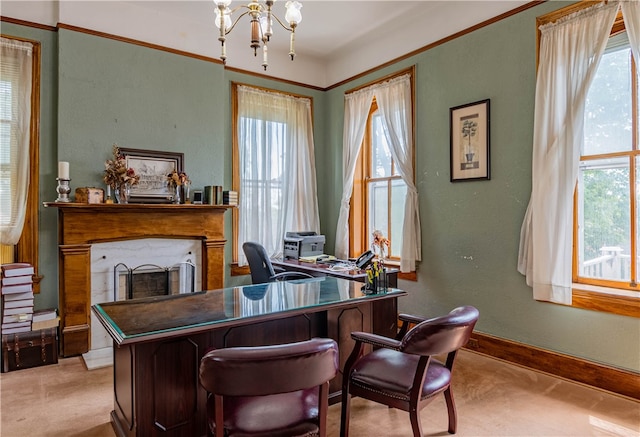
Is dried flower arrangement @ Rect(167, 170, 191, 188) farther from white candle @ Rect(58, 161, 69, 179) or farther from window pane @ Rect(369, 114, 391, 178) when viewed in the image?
window pane @ Rect(369, 114, 391, 178)

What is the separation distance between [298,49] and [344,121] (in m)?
1.10

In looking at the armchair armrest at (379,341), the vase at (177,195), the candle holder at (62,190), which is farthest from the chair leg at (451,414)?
the candle holder at (62,190)

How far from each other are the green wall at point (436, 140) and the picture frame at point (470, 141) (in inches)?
2.6

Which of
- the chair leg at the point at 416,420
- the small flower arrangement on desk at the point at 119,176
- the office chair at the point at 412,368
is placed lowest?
the chair leg at the point at 416,420

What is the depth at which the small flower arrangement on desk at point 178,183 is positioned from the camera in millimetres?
4344

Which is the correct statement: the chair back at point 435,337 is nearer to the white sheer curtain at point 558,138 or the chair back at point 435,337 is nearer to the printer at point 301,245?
the white sheer curtain at point 558,138

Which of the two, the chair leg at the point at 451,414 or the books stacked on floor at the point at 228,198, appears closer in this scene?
the chair leg at the point at 451,414

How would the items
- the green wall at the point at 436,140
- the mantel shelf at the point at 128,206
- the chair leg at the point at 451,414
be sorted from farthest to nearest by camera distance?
the mantel shelf at the point at 128,206, the green wall at the point at 436,140, the chair leg at the point at 451,414

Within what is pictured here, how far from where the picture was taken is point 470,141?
3.90 metres

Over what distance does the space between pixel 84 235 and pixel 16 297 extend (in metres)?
0.74

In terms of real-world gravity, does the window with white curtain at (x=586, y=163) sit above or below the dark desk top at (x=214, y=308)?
above

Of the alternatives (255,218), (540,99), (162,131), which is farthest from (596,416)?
(162,131)

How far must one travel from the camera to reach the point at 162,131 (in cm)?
440

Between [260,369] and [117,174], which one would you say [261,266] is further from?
[260,369]
